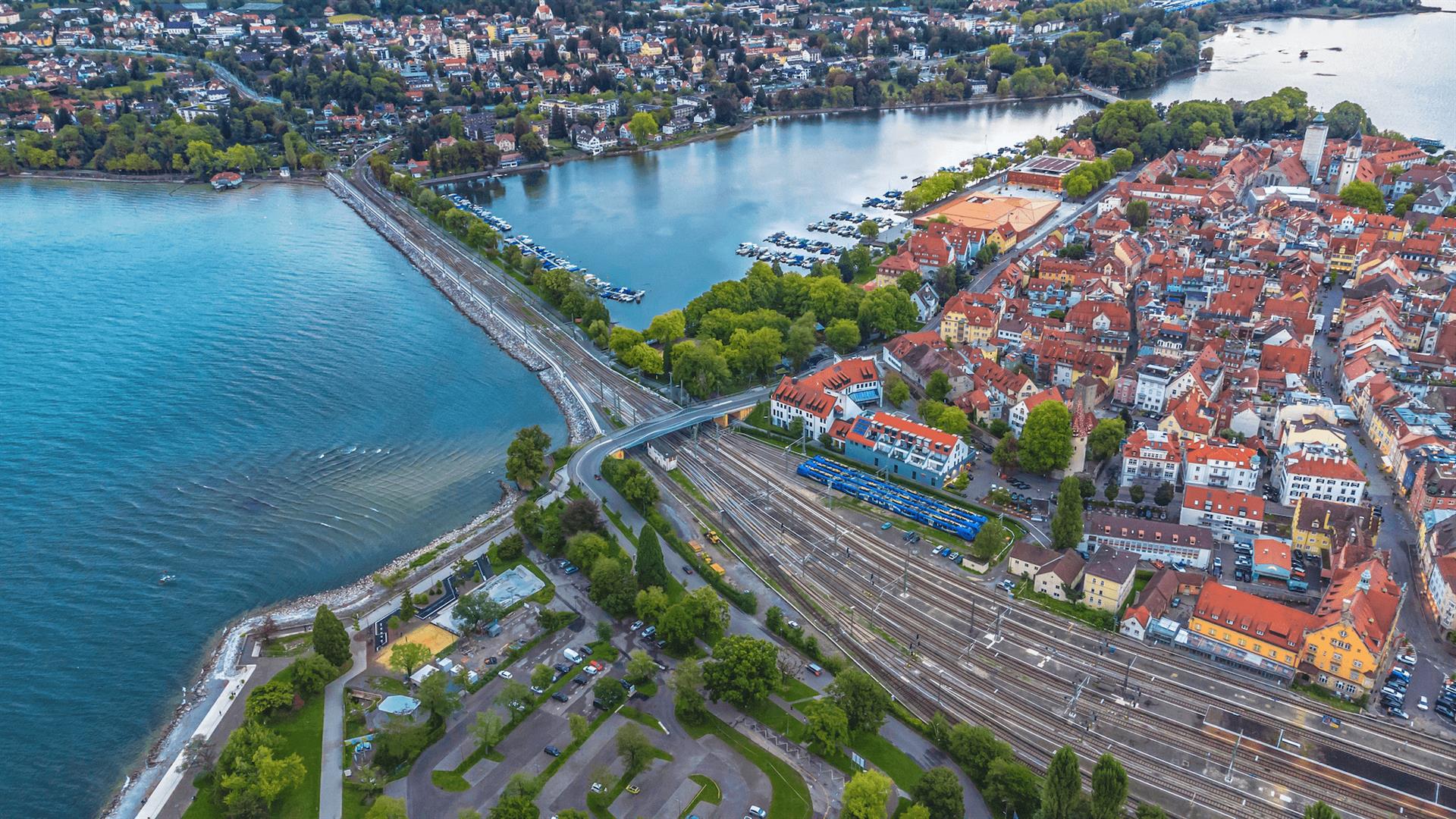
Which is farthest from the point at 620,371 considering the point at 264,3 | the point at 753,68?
the point at 264,3

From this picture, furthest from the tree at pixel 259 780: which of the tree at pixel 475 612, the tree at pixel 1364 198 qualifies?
the tree at pixel 1364 198

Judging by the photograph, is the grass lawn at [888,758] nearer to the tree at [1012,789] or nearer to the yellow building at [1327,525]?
the tree at [1012,789]

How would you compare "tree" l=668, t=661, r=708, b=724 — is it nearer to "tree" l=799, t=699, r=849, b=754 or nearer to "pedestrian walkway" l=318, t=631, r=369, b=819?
"tree" l=799, t=699, r=849, b=754

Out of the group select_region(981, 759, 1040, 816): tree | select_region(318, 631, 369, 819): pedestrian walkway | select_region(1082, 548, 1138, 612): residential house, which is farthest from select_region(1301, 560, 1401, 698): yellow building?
select_region(318, 631, 369, 819): pedestrian walkway

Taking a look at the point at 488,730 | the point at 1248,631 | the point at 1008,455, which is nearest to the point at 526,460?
the point at 488,730

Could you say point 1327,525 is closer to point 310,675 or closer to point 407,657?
point 407,657

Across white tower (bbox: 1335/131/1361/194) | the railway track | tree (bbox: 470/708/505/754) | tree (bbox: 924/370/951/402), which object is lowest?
the railway track
